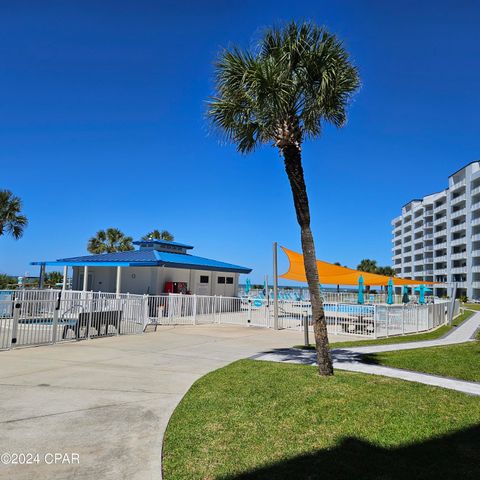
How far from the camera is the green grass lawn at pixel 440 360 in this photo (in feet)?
29.5

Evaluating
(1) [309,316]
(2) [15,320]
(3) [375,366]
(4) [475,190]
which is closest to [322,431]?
(3) [375,366]

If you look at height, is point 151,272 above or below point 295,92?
below

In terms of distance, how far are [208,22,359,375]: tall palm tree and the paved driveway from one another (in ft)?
11.2

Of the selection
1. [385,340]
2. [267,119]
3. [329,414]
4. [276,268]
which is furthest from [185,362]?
[276,268]

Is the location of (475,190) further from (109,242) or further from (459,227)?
(109,242)

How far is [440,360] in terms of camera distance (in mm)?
10375

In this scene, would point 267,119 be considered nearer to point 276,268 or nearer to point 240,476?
point 240,476

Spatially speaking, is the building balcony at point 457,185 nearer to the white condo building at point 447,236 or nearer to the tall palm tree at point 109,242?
the white condo building at point 447,236

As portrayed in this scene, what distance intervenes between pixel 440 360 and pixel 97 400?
804 centimetres

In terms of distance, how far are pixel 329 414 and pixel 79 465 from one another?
323cm

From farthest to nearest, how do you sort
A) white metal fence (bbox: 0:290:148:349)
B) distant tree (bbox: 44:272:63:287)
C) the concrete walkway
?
distant tree (bbox: 44:272:63:287) < white metal fence (bbox: 0:290:148:349) < the concrete walkway

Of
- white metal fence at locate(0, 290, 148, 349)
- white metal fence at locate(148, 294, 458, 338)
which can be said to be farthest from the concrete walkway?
white metal fence at locate(0, 290, 148, 349)

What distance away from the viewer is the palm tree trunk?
8156 millimetres

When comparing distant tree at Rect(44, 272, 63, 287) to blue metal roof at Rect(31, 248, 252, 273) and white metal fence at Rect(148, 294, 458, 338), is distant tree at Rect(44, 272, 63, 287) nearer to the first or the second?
blue metal roof at Rect(31, 248, 252, 273)
